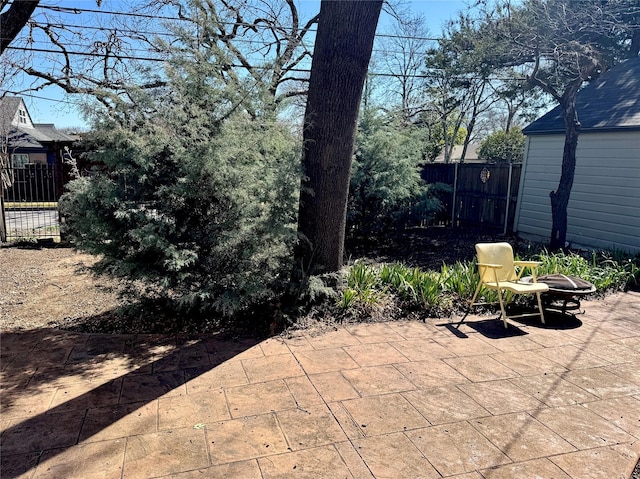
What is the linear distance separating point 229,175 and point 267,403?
2.08 m

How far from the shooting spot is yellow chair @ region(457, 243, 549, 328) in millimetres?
4676

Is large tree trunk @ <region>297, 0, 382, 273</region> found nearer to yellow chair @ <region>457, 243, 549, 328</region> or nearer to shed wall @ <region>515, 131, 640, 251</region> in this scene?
yellow chair @ <region>457, 243, 549, 328</region>

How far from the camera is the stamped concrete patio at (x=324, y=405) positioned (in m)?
2.42

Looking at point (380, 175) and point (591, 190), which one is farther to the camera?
point (591, 190)

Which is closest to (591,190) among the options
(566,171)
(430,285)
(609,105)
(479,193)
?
(566,171)

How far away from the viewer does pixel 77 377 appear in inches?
133

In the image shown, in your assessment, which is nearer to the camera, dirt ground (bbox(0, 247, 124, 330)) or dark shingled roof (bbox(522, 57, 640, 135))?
dirt ground (bbox(0, 247, 124, 330))

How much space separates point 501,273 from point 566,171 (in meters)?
4.40

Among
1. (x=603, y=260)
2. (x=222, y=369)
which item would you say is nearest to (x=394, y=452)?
(x=222, y=369)

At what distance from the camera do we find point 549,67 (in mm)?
9594

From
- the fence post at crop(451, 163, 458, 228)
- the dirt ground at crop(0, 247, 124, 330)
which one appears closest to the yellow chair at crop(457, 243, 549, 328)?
the dirt ground at crop(0, 247, 124, 330)

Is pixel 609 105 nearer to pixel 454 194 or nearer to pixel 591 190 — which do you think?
pixel 591 190

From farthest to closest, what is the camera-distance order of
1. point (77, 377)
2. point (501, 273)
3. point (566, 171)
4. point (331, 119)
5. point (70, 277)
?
point (566, 171) < point (70, 277) < point (501, 273) < point (331, 119) < point (77, 377)

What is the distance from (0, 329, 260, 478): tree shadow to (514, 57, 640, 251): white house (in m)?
7.96
